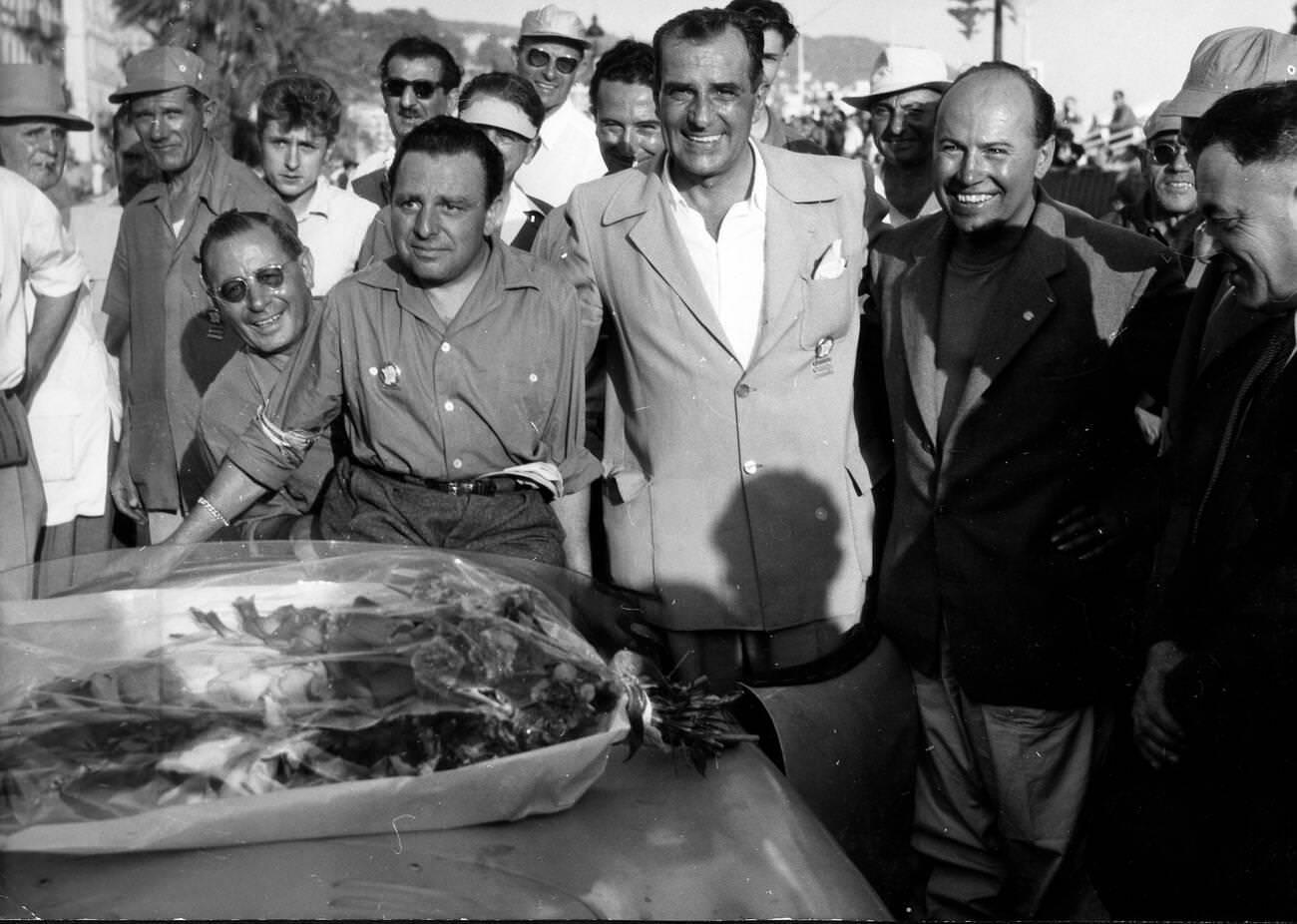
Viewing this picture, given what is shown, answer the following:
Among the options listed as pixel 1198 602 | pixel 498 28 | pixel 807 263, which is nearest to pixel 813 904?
pixel 1198 602

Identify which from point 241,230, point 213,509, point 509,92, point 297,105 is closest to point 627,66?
point 509,92

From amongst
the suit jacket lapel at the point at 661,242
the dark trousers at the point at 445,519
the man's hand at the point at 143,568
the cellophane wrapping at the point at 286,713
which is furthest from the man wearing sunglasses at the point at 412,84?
the cellophane wrapping at the point at 286,713

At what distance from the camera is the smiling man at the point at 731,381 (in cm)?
366

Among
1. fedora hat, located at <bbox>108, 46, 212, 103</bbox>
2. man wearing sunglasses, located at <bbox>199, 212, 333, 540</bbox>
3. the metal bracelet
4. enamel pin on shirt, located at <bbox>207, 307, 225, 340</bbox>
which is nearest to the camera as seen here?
the metal bracelet

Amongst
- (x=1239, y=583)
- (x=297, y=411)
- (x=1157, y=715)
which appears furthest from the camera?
(x=297, y=411)

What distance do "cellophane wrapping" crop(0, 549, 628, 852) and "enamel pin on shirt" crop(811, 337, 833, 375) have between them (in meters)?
1.52

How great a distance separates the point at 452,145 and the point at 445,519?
0.91 m

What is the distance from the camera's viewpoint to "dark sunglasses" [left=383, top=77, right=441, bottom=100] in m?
5.74

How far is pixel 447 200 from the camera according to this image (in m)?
3.44

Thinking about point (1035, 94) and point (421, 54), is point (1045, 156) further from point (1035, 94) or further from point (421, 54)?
point (421, 54)

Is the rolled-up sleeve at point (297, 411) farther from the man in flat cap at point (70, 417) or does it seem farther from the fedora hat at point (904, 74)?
the fedora hat at point (904, 74)

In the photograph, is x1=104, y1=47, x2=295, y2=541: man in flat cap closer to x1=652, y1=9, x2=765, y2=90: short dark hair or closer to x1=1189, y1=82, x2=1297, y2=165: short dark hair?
x1=652, y1=9, x2=765, y2=90: short dark hair

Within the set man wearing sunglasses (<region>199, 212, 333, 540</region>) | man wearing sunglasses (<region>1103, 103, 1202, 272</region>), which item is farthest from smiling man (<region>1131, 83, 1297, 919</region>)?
man wearing sunglasses (<region>199, 212, 333, 540</region>)

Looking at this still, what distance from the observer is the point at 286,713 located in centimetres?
206
